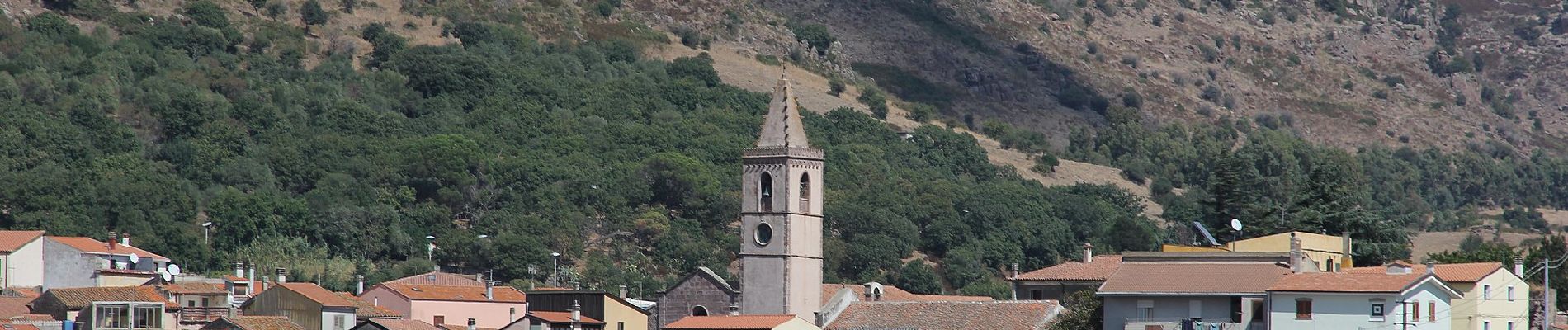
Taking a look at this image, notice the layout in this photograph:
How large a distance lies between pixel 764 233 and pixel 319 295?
12886 millimetres

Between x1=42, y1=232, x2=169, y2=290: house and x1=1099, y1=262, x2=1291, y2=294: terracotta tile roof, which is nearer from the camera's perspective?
x1=1099, y1=262, x2=1291, y2=294: terracotta tile roof

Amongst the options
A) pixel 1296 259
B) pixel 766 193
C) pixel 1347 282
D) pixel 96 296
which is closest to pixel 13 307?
pixel 96 296

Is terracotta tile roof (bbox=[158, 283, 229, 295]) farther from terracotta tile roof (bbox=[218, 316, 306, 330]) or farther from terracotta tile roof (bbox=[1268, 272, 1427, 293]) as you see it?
terracotta tile roof (bbox=[1268, 272, 1427, 293])

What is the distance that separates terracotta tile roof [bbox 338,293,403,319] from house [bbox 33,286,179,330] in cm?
652

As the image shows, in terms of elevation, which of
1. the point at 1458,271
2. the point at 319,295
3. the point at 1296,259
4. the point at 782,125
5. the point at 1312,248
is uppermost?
the point at 782,125

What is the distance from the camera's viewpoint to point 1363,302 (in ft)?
224

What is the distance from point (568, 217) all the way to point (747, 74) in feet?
164

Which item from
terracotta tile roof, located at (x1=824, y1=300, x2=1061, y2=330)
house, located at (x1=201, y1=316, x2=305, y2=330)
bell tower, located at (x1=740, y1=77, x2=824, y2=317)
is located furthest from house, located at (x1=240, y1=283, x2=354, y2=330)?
terracotta tile roof, located at (x1=824, y1=300, x2=1061, y2=330)

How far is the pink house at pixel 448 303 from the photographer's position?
88.4 meters

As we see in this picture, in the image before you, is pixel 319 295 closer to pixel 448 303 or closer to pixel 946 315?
pixel 448 303

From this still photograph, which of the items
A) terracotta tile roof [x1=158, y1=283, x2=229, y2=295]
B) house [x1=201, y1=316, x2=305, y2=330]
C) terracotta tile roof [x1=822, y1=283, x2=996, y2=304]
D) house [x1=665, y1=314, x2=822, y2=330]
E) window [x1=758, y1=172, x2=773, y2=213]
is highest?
window [x1=758, y1=172, x2=773, y2=213]

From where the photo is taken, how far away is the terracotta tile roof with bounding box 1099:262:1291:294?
71000mm

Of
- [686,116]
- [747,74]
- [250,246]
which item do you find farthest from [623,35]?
[250,246]

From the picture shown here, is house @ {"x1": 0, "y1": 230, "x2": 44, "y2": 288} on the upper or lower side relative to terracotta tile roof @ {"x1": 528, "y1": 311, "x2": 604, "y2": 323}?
upper
